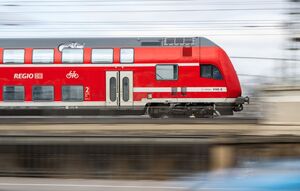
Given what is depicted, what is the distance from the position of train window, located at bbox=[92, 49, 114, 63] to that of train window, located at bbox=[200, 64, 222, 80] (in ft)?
11.3

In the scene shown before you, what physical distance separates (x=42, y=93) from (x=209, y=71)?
6.44m

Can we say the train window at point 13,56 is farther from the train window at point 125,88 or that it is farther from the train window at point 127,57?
the train window at point 125,88

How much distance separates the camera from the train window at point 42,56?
22156mm

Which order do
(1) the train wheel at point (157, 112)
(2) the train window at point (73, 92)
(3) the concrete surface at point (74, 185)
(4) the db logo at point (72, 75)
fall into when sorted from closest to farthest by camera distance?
(3) the concrete surface at point (74, 185) < (1) the train wheel at point (157, 112) < (4) the db logo at point (72, 75) < (2) the train window at point (73, 92)

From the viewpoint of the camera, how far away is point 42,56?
22188 millimetres

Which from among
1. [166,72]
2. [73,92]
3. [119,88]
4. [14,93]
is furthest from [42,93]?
[166,72]

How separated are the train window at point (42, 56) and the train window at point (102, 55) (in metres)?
1.59

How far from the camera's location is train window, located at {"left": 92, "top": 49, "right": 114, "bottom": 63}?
2208 cm

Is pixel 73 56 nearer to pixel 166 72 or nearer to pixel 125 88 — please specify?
pixel 125 88

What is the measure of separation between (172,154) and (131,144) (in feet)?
2.91

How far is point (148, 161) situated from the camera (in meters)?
12.5

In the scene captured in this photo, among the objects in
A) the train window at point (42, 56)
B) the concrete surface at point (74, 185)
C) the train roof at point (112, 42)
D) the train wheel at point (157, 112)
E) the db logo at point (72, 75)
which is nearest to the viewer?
the concrete surface at point (74, 185)

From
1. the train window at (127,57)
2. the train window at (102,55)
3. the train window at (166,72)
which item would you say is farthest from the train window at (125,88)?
the train window at (166,72)

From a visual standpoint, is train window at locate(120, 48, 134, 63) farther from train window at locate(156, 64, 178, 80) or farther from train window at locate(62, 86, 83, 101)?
train window at locate(62, 86, 83, 101)
